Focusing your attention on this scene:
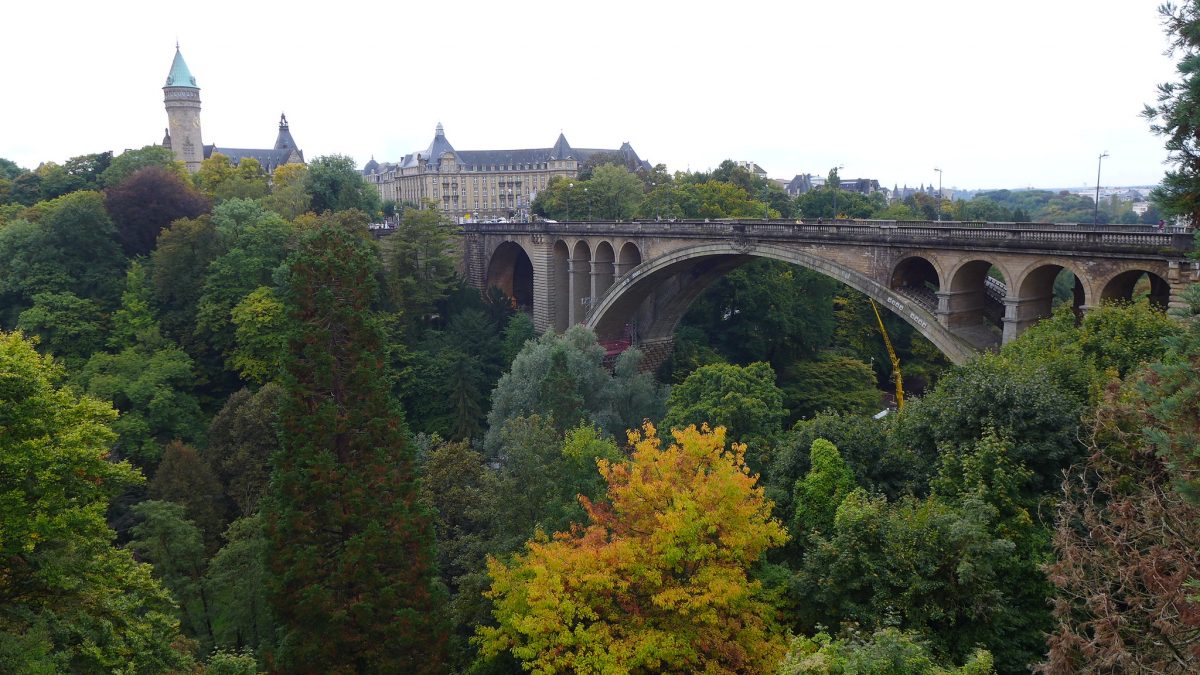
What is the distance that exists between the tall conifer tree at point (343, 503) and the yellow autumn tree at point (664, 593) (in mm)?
2931

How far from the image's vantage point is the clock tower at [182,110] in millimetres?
75938

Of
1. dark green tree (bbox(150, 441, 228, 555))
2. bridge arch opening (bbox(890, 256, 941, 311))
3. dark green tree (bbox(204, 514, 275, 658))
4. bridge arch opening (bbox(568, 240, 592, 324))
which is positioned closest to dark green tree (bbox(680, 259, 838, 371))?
bridge arch opening (bbox(568, 240, 592, 324))

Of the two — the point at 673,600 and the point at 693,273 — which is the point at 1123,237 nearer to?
the point at 673,600

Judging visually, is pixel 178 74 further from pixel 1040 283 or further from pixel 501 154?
pixel 1040 283

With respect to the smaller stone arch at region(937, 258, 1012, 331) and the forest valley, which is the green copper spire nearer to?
the forest valley

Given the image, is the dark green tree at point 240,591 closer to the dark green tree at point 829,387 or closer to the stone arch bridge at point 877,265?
the stone arch bridge at point 877,265

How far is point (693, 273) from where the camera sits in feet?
133

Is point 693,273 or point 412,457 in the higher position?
point 693,273

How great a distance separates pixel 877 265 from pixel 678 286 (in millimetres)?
16319

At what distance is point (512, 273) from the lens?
5384 cm

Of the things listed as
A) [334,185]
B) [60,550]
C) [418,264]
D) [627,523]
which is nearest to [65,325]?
[418,264]

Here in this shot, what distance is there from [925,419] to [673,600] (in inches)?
253

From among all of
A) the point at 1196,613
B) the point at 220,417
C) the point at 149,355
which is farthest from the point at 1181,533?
the point at 149,355

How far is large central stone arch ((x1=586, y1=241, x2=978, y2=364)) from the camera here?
2656 cm
